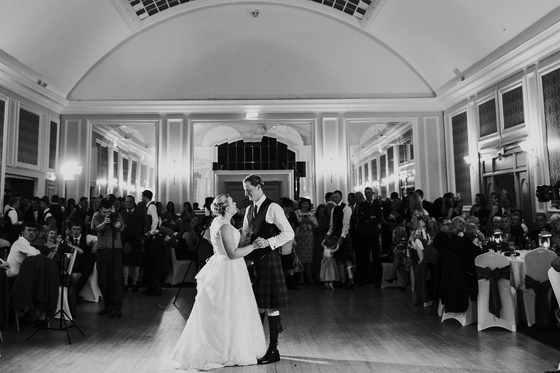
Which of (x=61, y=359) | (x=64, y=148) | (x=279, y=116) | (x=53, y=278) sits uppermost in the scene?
(x=279, y=116)

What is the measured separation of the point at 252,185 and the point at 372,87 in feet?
28.9

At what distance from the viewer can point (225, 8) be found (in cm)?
1100

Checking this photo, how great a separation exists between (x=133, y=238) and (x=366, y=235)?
375cm

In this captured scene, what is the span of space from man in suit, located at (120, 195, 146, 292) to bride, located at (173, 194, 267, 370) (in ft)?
11.9

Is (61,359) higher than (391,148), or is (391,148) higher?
(391,148)

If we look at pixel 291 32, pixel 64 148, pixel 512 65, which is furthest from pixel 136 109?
pixel 512 65

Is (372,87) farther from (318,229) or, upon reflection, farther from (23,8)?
(23,8)

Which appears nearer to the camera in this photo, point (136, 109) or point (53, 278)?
point (53, 278)

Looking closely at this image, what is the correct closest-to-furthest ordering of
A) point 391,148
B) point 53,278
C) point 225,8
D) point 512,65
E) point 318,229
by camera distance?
point 53,278, point 318,229, point 512,65, point 225,8, point 391,148

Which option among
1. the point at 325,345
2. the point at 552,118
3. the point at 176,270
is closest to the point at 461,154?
the point at 552,118

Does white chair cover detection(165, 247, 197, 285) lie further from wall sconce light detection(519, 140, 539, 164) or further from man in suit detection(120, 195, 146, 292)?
wall sconce light detection(519, 140, 539, 164)

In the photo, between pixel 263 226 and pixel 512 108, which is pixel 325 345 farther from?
pixel 512 108

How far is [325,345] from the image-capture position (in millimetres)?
4348

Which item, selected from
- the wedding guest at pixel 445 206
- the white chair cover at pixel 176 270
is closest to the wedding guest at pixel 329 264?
the white chair cover at pixel 176 270
